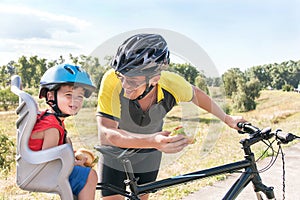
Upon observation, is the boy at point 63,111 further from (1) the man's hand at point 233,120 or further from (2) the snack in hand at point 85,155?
(1) the man's hand at point 233,120

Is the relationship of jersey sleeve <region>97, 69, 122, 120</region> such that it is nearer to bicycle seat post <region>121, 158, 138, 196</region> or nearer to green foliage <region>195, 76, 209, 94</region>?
bicycle seat post <region>121, 158, 138, 196</region>

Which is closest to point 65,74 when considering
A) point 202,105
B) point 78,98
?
point 78,98

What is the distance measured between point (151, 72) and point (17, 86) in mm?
651

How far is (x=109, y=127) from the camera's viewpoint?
1.57 m

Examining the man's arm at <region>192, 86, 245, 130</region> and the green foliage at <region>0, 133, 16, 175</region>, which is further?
the green foliage at <region>0, 133, 16, 175</region>

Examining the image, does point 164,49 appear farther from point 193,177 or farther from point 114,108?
point 193,177

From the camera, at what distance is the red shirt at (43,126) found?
4.88 feet

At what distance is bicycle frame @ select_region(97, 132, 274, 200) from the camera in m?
1.85

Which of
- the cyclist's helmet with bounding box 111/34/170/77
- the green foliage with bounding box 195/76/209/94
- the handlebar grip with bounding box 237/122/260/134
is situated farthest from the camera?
the handlebar grip with bounding box 237/122/260/134

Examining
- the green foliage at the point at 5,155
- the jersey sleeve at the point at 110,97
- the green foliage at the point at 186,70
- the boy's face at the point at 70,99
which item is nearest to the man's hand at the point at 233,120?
the green foliage at the point at 186,70

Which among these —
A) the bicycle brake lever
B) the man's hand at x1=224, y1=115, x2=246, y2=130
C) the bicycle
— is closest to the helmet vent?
the bicycle

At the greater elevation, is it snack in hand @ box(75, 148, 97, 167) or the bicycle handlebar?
the bicycle handlebar

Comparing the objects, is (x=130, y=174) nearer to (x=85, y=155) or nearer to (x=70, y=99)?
(x=85, y=155)

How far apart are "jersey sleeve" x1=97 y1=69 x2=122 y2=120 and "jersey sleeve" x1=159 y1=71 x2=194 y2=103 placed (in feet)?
0.83
